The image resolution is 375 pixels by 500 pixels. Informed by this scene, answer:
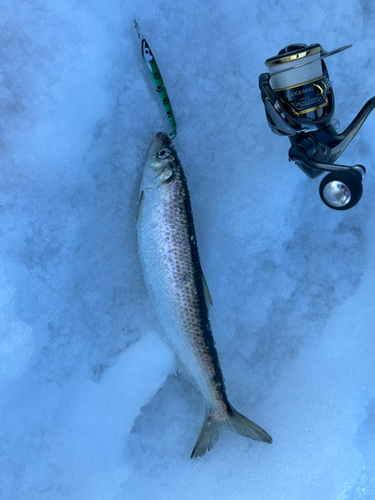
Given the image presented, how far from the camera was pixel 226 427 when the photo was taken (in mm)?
2342

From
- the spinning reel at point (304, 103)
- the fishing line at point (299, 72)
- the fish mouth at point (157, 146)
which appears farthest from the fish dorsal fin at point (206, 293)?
the fishing line at point (299, 72)

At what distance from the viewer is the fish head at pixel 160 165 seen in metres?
2.19

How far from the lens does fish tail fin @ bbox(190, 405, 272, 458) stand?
2309mm

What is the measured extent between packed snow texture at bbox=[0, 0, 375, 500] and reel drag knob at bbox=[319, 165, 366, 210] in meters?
0.82

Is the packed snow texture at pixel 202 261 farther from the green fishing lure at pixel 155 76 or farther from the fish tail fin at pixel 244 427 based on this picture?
the fish tail fin at pixel 244 427

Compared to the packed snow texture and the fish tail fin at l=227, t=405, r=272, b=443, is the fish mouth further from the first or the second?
the fish tail fin at l=227, t=405, r=272, b=443

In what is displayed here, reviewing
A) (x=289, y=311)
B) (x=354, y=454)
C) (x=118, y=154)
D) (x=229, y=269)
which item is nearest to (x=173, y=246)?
(x=229, y=269)

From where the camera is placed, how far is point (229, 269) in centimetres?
250

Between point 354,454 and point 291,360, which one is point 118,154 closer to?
point 291,360

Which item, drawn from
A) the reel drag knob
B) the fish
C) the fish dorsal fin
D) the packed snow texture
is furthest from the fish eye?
the reel drag knob

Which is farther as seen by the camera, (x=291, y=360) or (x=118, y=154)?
(x=291, y=360)

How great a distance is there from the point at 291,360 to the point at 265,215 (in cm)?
104

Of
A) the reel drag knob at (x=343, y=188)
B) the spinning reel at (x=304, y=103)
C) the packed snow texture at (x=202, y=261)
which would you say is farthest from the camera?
the packed snow texture at (x=202, y=261)

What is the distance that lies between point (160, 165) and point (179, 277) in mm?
703
